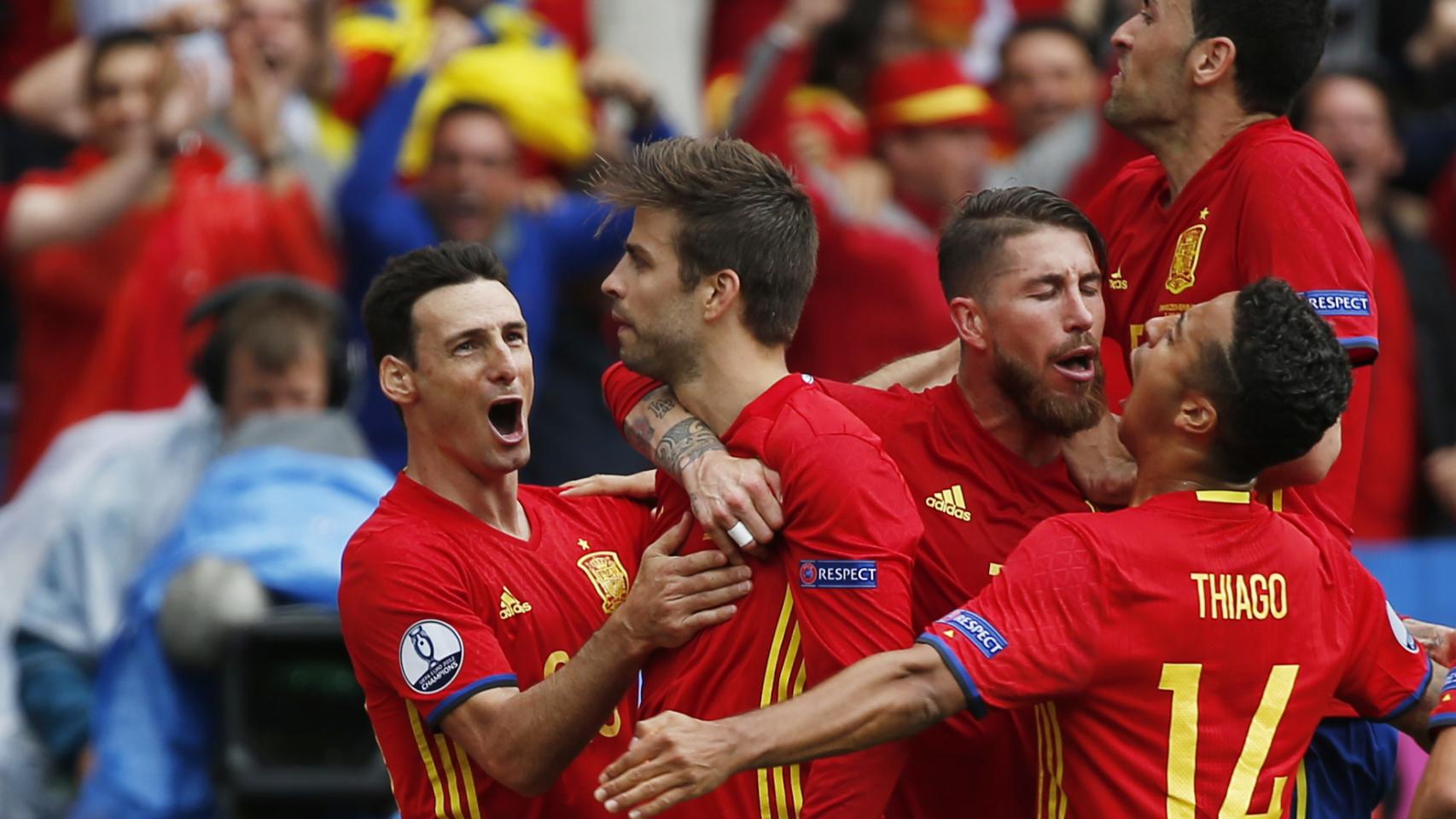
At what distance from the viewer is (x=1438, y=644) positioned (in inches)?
195

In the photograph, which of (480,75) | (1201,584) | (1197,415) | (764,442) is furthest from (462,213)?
(1201,584)

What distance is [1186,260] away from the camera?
16.5ft

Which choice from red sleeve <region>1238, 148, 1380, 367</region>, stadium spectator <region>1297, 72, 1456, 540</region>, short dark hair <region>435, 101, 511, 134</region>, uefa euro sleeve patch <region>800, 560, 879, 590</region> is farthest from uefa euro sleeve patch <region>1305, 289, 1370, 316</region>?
short dark hair <region>435, 101, 511, 134</region>

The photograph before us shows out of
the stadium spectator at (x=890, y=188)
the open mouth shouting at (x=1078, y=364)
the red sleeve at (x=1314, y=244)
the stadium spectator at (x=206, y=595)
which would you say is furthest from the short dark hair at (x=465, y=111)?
the red sleeve at (x=1314, y=244)

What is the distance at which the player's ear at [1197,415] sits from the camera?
4.48 metres

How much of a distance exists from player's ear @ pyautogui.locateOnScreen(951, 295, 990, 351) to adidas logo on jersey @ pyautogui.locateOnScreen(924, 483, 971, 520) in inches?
13.1

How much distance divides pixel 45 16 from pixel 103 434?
348 centimetres

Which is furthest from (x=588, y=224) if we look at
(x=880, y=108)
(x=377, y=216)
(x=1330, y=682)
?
(x=1330, y=682)

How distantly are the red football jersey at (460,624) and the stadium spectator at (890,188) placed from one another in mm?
3518

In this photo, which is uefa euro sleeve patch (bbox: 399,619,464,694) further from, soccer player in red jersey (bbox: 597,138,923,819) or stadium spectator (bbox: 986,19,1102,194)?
stadium spectator (bbox: 986,19,1102,194)

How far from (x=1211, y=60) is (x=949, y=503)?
3.73 ft

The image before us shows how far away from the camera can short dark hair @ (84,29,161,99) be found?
9.27 meters

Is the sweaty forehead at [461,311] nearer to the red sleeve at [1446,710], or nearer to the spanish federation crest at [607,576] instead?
the spanish federation crest at [607,576]

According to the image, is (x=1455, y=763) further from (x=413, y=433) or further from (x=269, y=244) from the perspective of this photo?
(x=269, y=244)
